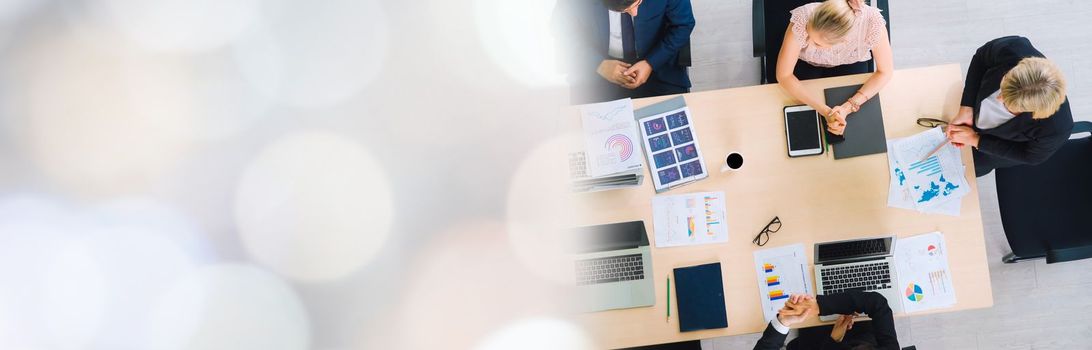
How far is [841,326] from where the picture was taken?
73.5 inches

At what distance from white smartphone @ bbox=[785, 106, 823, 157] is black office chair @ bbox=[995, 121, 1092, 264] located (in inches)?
30.6

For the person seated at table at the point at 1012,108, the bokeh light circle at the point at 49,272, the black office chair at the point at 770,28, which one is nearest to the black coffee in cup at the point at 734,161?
the black office chair at the point at 770,28

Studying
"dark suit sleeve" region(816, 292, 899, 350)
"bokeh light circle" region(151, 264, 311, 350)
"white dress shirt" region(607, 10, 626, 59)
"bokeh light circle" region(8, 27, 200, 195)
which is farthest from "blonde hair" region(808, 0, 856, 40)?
"bokeh light circle" region(8, 27, 200, 195)

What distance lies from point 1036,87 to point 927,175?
0.40 metres

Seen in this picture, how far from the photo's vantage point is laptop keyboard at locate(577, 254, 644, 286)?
186 centimetres

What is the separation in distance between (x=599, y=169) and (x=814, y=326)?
0.93 meters

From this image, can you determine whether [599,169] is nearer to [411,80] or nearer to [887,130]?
[887,130]

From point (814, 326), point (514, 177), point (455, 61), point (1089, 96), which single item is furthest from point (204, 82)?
point (1089, 96)

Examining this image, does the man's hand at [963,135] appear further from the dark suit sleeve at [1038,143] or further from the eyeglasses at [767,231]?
the eyeglasses at [767,231]

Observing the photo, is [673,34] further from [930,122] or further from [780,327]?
[780,327]

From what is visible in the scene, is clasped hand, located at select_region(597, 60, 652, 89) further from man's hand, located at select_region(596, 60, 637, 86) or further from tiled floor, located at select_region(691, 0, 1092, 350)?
tiled floor, located at select_region(691, 0, 1092, 350)

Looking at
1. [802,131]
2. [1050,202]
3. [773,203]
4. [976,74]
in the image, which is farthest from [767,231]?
[1050,202]

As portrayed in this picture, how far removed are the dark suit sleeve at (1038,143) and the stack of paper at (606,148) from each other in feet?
3.73

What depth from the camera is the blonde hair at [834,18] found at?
1776 millimetres
